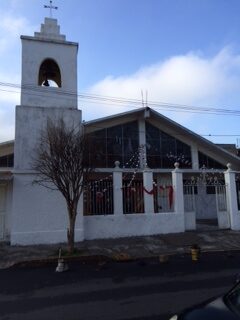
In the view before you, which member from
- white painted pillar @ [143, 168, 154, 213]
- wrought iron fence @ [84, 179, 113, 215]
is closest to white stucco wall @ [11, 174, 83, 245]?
wrought iron fence @ [84, 179, 113, 215]

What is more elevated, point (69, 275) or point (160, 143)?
point (160, 143)

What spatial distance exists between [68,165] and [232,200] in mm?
7664

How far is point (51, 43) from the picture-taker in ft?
46.0

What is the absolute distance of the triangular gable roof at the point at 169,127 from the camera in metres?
20.6

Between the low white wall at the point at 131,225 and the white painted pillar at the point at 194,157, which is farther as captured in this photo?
the white painted pillar at the point at 194,157

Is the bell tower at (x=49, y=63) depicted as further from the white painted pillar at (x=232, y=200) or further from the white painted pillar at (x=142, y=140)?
the white painted pillar at (x=142, y=140)

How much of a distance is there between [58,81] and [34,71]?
196cm

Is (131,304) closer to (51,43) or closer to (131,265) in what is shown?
(131,265)

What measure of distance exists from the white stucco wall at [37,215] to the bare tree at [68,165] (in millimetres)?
967

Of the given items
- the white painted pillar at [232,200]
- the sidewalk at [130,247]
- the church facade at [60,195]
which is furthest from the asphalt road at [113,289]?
the white painted pillar at [232,200]

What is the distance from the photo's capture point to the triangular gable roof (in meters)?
20.6

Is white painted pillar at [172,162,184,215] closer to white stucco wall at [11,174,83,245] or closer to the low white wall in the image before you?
the low white wall

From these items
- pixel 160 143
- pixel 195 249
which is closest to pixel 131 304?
pixel 195 249

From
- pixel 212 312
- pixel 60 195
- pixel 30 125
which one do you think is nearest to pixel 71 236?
pixel 60 195
